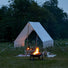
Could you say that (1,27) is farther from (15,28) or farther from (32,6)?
(32,6)

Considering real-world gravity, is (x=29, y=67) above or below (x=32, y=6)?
below

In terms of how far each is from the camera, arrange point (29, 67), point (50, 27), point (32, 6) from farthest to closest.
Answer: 1. point (50, 27)
2. point (32, 6)
3. point (29, 67)

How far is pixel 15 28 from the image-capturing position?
3253 centimetres

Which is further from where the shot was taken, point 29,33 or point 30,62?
point 29,33

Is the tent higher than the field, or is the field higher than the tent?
the tent

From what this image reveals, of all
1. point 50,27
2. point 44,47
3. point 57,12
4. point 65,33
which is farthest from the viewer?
point 57,12

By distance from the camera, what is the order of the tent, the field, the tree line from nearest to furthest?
the field < the tent < the tree line

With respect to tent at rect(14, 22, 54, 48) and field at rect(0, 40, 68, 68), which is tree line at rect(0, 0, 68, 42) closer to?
tent at rect(14, 22, 54, 48)

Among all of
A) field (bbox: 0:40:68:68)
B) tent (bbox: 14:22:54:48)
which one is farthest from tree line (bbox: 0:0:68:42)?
field (bbox: 0:40:68:68)

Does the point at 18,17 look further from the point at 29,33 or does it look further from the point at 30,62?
the point at 30,62

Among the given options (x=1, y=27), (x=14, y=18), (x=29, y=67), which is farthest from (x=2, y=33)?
(x=29, y=67)

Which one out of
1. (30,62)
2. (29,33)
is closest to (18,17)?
(29,33)

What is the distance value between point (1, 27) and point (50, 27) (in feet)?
37.2

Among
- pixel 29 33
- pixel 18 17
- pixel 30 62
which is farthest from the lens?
pixel 18 17
